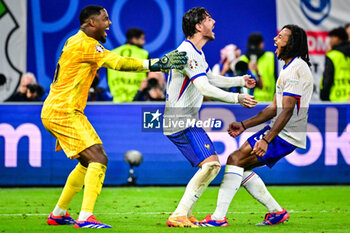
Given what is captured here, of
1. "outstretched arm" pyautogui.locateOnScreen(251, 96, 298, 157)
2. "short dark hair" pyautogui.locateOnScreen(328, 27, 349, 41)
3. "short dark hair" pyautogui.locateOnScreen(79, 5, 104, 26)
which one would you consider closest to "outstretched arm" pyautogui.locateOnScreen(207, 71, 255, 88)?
"outstretched arm" pyautogui.locateOnScreen(251, 96, 298, 157)

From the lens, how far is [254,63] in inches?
524

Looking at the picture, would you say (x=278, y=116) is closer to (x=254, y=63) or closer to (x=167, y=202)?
(x=167, y=202)

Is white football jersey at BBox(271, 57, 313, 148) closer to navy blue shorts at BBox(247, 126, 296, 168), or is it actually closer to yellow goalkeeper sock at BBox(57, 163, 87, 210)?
navy blue shorts at BBox(247, 126, 296, 168)

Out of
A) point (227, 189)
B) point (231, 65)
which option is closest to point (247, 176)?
point (227, 189)

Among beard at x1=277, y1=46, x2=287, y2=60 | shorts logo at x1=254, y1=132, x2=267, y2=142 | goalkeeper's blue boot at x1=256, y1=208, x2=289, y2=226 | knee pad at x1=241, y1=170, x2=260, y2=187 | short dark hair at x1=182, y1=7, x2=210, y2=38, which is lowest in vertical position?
goalkeeper's blue boot at x1=256, y1=208, x2=289, y2=226

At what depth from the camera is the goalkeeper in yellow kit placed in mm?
7215

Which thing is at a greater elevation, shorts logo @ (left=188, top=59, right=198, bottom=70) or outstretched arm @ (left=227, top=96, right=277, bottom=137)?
shorts logo @ (left=188, top=59, right=198, bottom=70)

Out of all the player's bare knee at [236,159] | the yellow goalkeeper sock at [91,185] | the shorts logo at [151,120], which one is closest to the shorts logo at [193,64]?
the player's bare knee at [236,159]

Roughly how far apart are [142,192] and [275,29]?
6230mm

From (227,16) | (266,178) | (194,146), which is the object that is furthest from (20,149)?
(227,16)

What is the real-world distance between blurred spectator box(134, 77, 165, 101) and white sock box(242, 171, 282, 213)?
16.1 ft

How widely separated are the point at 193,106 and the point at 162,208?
2.19 metres

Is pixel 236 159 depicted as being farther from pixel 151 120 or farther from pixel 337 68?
pixel 337 68

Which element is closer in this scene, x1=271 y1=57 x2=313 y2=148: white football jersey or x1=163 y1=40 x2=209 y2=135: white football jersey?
x1=271 y1=57 x2=313 y2=148: white football jersey
